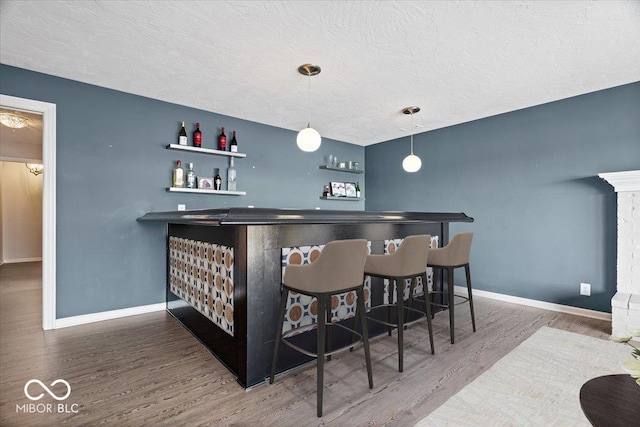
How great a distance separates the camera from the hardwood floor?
66.8 inches

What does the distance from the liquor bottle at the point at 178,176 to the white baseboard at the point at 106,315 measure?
1.44 m

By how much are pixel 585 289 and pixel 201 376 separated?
410 cm

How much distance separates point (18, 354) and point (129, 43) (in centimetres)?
260

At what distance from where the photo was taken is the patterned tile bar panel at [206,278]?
2205 millimetres

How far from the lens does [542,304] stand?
3.83m

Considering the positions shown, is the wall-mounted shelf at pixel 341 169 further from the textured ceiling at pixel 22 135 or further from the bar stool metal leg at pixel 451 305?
the textured ceiling at pixel 22 135

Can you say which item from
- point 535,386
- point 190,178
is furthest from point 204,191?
point 535,386

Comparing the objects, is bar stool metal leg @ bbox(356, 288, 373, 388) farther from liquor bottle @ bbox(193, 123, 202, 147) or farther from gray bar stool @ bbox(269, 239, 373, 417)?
liquor bottle @ bbox(193, 123, 202, 147)

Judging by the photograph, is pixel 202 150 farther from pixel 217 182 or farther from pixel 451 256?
pixel 451 256

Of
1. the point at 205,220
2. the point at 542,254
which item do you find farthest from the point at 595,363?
the point at 205,220

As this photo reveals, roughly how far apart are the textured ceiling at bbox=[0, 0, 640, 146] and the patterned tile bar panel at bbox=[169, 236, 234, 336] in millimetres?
1647

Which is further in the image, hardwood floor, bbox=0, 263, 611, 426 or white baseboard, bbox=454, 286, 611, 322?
white baseboard, bbox=454, 286, 611, 322

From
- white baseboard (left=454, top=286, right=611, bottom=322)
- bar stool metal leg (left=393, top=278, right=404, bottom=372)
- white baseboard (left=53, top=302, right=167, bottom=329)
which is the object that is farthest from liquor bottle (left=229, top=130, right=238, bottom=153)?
white baseboard (left=454, top=286, right=611, bottom=322)

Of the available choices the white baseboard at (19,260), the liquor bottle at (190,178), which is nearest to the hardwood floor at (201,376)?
the liquor bottle at (190,178)
